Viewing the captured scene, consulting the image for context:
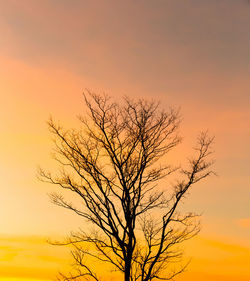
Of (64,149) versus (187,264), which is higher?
(64,149)

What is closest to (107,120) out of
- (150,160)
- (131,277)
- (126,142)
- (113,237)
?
(126,142)

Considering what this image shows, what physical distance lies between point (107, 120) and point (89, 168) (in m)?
1.88

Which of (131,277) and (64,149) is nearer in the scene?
(131,277)

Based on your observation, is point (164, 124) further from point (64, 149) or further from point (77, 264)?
point (77, 264)

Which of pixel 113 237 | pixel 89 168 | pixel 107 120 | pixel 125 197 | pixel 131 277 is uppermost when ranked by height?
pixel 107 120

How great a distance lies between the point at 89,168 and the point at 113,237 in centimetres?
259

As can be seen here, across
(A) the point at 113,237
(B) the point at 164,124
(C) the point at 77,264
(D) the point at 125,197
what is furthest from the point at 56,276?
(B) the point at 164,124

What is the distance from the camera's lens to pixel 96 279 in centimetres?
1666

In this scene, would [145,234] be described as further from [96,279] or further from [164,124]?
[164,124]

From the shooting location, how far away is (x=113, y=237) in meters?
16.5

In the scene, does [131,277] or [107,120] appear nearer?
[131,277]

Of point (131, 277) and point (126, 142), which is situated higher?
point (126, 142)

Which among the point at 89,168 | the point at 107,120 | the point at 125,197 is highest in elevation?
the point at 107,120

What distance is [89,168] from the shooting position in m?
17.3
